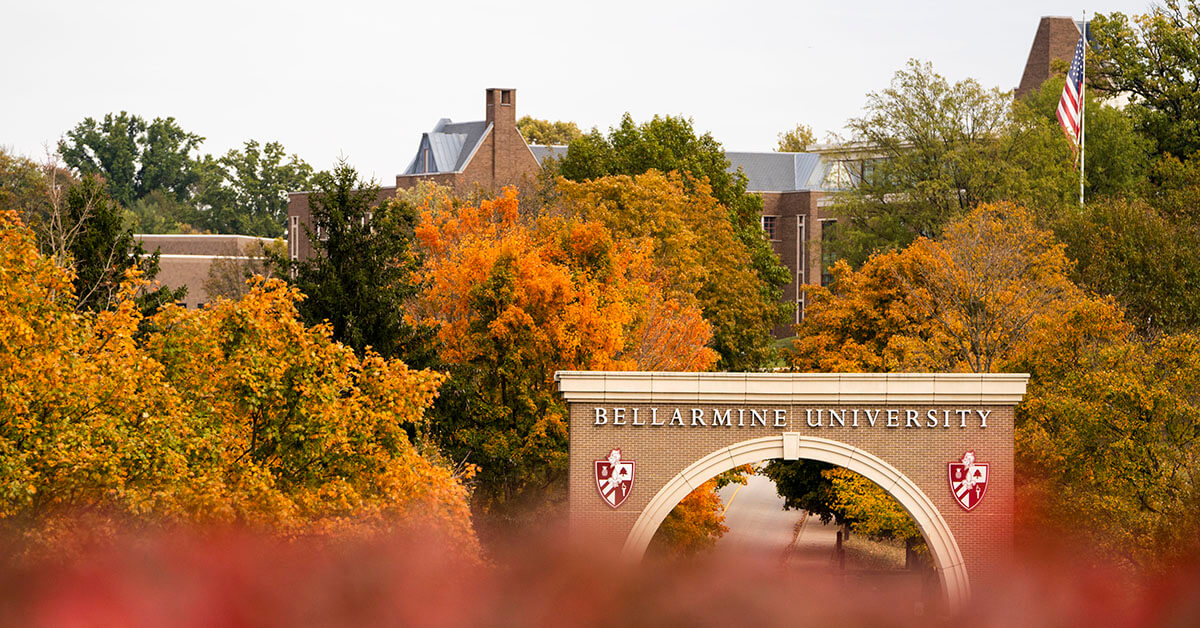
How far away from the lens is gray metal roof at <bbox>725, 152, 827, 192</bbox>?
107125 millimetres

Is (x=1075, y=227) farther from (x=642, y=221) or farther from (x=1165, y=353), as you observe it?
(x=1165, y=353)

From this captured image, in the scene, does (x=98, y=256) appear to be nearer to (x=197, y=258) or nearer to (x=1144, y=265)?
→ (x=1144, y=265)

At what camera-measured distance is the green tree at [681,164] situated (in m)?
72.2

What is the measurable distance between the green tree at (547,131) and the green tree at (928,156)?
67.6 metres

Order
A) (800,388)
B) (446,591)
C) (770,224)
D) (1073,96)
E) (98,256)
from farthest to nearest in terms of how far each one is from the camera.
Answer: (770,224), (1073,96), (98,256), (800,388), (446,591)

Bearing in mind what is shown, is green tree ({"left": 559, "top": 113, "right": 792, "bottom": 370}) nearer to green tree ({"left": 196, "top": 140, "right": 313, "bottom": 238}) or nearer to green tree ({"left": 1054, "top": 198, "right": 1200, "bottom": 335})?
green tree ({"left": 1054, "top": 198, "right": 1200, "bottom": 335})

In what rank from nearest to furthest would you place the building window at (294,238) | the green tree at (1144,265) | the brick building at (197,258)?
the green tree at (1144,265) → the brick building at (197,258) → the building window at (294,238)

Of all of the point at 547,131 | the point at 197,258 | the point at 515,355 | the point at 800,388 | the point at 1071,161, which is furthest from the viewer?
the point at 547,131

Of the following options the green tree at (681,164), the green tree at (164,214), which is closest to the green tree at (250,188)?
the green tree at (164,214)

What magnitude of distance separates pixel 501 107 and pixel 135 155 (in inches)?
2889

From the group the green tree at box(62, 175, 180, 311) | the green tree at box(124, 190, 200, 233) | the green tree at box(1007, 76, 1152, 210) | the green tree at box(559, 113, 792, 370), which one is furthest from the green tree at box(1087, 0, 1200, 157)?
the green tree at box(124, 190, 200, 233)

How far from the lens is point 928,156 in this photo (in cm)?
7119

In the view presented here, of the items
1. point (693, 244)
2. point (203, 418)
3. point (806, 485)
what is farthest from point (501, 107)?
point (203, 418)

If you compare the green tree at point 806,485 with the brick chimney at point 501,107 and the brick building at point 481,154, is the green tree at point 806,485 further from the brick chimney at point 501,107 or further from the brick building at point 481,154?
the brick chimney at point 501,107
